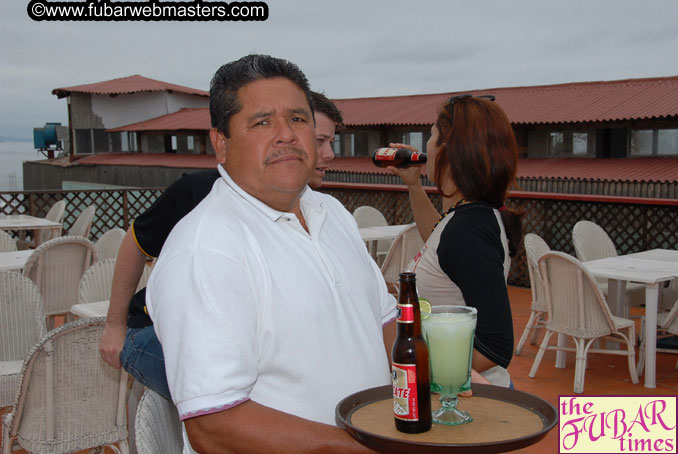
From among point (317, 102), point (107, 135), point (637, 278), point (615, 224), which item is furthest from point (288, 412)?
point (107, 135)

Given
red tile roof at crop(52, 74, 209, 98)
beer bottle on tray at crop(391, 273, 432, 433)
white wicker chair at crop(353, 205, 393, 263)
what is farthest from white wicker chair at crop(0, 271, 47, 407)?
red tile roof at crop(52, 74, 209, 98)

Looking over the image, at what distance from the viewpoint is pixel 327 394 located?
1.39 meters

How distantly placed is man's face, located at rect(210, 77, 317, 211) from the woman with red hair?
2.05ft

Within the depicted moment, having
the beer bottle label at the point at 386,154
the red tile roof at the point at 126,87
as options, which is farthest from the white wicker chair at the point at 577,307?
the red tile roof at the point at 126,87

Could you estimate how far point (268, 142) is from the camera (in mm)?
1444

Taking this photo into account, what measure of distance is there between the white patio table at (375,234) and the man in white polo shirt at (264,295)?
548 cm

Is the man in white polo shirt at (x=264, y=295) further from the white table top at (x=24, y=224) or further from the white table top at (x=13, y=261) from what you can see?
the white table top at (x=24, y=224)

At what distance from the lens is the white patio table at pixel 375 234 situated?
7133 millimetres

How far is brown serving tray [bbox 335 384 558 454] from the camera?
1.18m

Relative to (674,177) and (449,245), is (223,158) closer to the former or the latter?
(449,245)

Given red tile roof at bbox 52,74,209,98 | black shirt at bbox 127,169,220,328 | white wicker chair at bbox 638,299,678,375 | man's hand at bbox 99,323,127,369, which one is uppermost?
red tile roof at bbox 52,74,209,98

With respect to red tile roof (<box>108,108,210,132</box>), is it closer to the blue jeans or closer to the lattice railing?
the lattice railing

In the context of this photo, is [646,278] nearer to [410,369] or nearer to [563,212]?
[410,369]

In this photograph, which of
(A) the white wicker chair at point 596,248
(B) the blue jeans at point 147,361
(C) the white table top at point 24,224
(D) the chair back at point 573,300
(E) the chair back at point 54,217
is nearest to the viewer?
(B) the blue jeans at point 147,361
